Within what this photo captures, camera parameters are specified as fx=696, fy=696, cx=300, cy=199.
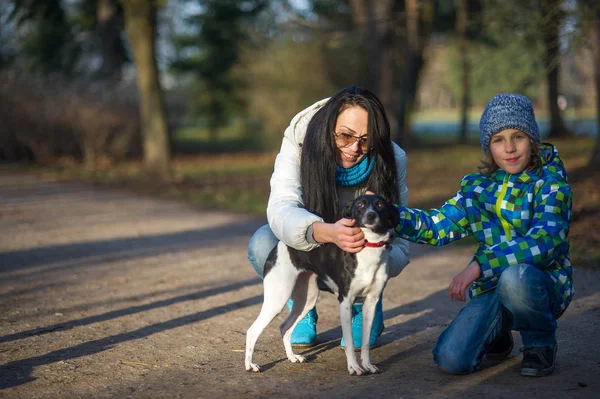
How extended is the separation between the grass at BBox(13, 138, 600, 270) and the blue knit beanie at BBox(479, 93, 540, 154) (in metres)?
3.56

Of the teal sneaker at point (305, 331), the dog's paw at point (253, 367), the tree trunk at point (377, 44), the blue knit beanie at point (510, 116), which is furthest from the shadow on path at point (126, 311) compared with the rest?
the tree trunk at point (377, 44)

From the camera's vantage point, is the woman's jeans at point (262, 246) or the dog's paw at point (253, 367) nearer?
the dog's paw at point (253, 367)

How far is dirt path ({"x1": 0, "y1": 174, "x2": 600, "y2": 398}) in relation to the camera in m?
3.93

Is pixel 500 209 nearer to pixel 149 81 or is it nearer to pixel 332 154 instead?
pixel 332 154

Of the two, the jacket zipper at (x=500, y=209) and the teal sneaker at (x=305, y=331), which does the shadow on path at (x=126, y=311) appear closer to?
the teal sneaker at (x=305, y=331)

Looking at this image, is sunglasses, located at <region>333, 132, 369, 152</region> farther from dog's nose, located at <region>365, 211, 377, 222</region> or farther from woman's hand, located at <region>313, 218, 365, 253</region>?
dog's nose, located at <region>365, 211, 377, 222</region>

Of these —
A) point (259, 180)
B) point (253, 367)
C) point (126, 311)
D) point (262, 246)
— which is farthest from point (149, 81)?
point (253, 367)

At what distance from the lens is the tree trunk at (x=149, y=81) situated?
16.5m

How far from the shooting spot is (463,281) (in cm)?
398

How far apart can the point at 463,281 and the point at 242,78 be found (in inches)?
1043

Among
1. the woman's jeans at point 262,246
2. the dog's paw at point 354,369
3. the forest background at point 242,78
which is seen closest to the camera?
the dog's paw at point 354,369

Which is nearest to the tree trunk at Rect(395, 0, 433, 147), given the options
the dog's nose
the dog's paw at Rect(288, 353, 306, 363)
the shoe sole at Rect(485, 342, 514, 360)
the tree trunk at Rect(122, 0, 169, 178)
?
the tree trunk at Rect(122, 0, 169, 178)

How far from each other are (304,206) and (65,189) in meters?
12.9

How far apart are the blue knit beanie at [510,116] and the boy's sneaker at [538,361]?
122 centimetres
